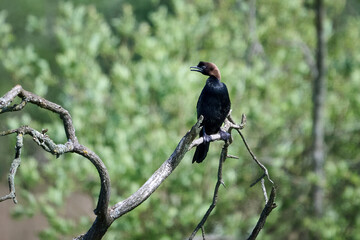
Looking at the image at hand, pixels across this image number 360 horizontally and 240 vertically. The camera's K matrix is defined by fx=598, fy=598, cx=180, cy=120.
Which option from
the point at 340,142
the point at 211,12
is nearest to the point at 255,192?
Answer: the point at 340,142

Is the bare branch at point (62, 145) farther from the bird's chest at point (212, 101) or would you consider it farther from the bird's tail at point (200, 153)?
the bird's chest at point (212, 101)

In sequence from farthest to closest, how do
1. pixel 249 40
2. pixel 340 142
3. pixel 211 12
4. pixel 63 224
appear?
pixel 211 12, pixel 340 142, pixel 249 40, pixel 63 224

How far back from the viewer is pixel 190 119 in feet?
21.3

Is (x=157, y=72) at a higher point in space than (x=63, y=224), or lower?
higher

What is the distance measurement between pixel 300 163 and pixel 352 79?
1.43 metres

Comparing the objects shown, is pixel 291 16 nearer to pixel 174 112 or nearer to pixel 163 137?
pixel 174 112

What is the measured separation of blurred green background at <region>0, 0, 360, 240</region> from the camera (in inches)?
252

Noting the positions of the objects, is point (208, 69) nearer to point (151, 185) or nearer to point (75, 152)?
point (151, 185)

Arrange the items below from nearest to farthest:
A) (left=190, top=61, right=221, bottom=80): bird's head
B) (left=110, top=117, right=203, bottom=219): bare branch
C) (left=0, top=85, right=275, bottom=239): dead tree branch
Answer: (left=0, top=85, right=275, bottom=239): dead tree branch < (left=110, top=117, right=203, bottom=219): bare branch < (left=190, top=61, right=221, bottom=80): bird's head

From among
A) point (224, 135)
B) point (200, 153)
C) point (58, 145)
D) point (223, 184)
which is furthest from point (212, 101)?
point (58, 145)

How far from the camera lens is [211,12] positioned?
28.2 feet

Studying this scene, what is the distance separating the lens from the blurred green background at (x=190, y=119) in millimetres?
6402

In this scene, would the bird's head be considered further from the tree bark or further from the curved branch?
the tree bark

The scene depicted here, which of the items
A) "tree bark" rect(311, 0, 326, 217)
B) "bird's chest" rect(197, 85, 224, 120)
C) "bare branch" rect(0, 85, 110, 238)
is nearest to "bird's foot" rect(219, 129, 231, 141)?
"bare branch" rect(0, 85, 110, 238)
